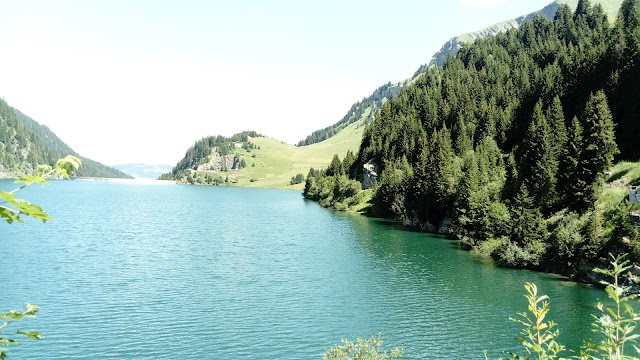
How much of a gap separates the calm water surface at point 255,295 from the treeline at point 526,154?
26.2 feet

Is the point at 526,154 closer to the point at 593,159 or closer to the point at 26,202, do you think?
the point at 593,159

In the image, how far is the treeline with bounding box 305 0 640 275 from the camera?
67.4m

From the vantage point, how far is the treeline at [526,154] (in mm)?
67438

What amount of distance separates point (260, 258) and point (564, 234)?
157ft

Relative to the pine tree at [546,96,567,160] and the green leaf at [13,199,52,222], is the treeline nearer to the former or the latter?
the pine tree at [546,96,567,160]

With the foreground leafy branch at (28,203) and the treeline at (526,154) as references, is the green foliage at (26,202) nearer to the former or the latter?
the foreground leafy branch at (28,203)

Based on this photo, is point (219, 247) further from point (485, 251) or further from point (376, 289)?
point (485, 251)

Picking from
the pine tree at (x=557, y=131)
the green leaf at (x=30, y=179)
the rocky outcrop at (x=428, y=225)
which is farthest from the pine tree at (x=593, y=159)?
the green leaf at (x=30, y=179)

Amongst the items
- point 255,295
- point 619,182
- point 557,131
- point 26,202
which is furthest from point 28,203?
point 557,131

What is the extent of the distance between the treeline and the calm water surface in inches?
315

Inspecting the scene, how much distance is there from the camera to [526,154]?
8794 centimetres

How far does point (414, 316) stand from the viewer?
148 feet

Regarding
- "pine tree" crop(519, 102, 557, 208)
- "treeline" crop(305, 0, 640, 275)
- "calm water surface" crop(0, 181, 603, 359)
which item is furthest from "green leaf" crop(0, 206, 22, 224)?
"pine tree" crop(519, 102, 557, 208)

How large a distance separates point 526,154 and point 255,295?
65.8 metres
